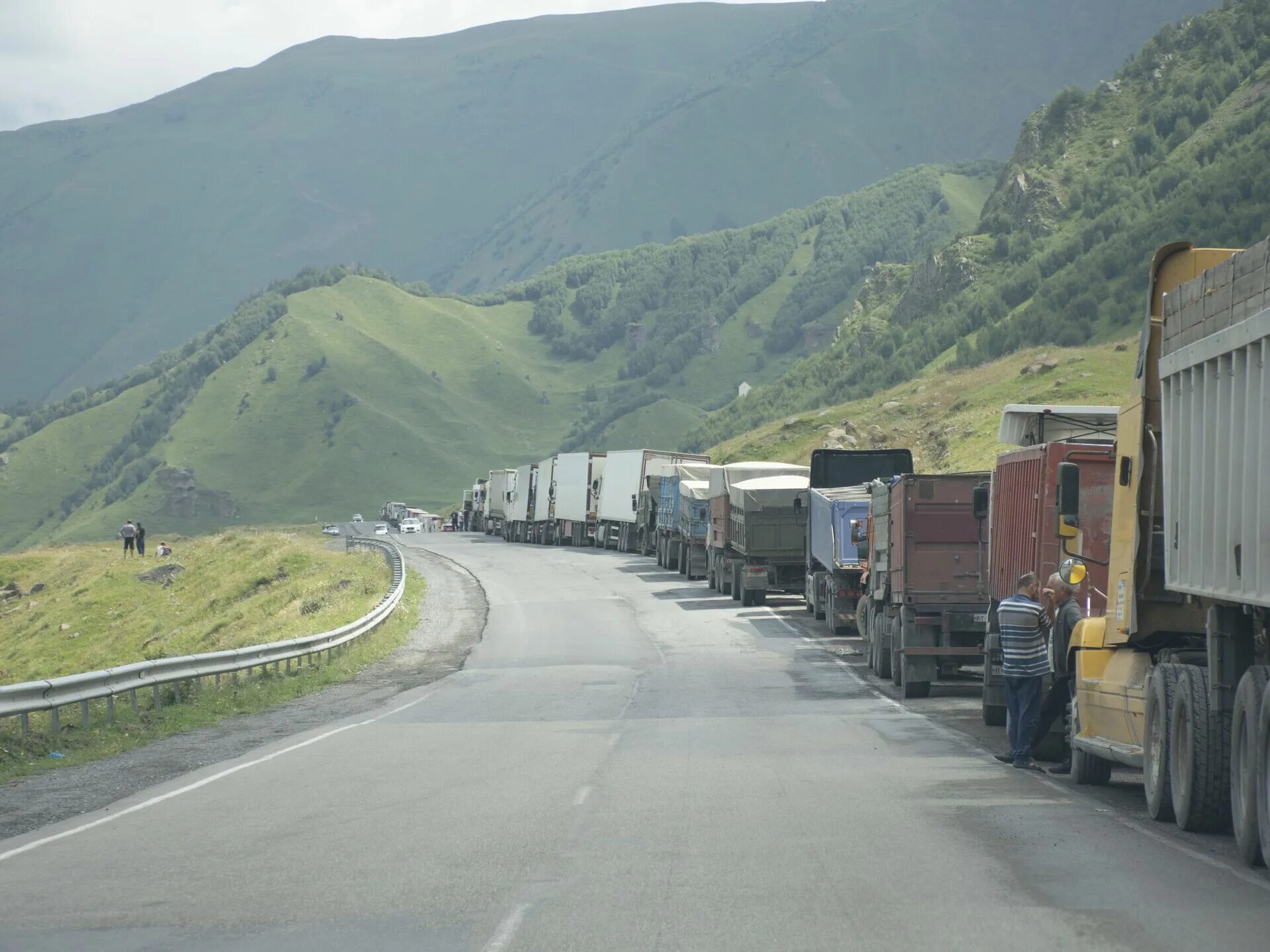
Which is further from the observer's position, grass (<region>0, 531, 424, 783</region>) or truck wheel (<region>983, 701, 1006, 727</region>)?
truck wheel (<region>983, 701, 1006, 727</region>)

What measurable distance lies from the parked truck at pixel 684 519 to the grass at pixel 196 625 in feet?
27.6

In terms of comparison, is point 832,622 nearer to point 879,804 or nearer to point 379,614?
point 379,614

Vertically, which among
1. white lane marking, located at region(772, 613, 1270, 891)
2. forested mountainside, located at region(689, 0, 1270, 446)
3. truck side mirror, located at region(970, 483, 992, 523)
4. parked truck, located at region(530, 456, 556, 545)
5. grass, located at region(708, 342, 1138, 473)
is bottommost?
white lane marking, located at region(772, 613, 1270, 891)

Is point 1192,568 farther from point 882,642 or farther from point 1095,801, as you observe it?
point 882,642

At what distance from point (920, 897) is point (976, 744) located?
28.0ft

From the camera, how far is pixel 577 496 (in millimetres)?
71688

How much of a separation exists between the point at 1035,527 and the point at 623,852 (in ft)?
27.8

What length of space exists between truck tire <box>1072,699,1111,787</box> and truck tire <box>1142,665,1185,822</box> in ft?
6.91

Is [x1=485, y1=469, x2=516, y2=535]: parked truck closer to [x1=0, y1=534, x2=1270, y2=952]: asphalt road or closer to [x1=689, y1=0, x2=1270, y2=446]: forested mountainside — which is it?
[x1=689, y1=0, x2=1270, y2=446]: forested mountainside

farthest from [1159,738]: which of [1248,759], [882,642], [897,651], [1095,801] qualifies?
[882,642]

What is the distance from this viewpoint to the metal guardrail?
1714 cm

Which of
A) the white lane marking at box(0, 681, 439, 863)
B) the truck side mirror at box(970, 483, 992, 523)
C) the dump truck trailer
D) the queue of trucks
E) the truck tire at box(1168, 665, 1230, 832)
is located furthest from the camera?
the dump truck trailer

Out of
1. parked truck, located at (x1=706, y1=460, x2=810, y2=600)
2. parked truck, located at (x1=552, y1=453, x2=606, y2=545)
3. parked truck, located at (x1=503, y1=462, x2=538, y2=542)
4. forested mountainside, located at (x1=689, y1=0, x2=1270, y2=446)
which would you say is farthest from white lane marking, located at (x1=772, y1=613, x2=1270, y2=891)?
forested mountainside, located at (x1=689, y1=0, x2=1270, y2=446)

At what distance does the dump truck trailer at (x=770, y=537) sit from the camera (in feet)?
124
